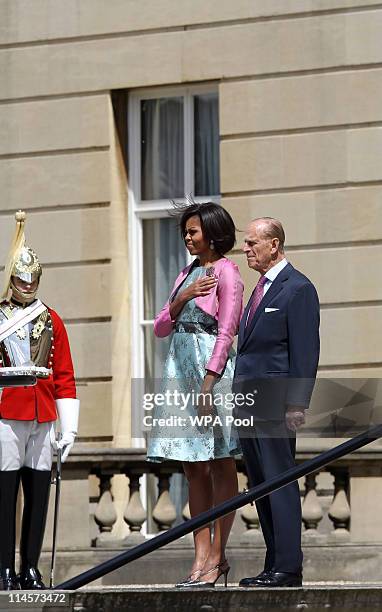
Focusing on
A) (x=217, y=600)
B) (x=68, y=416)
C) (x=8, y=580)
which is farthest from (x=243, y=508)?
(x=217, y=600)

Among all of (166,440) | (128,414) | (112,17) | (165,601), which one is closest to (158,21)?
(112,17)

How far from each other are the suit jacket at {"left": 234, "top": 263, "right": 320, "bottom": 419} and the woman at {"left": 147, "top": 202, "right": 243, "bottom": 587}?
28 centimetres

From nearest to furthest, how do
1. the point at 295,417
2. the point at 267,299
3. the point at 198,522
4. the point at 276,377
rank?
1. the point at 198,522
2. the point at 295,417
3. the point at 276,377
4. the point at 267,299

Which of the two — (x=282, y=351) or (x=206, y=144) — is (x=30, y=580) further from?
(x=206, y=144)

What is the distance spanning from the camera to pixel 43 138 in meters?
15.1

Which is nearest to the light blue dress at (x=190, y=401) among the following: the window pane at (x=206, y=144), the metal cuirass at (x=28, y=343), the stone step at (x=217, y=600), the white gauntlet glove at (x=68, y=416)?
the white gauntlet glove at (x=68, y=416)

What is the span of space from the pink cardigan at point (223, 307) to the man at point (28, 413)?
82 centimetres

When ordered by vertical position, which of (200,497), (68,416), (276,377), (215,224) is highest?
(215,224)

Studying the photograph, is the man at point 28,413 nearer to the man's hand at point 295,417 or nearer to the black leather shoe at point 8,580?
the black leather shoe at point 8,580

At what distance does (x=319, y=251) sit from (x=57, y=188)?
85.7 inches

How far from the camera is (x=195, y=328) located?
9.77 meters

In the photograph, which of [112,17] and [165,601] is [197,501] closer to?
[165,601]

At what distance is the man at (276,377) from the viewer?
9062 millimetres

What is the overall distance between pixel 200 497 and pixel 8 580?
998 mm
